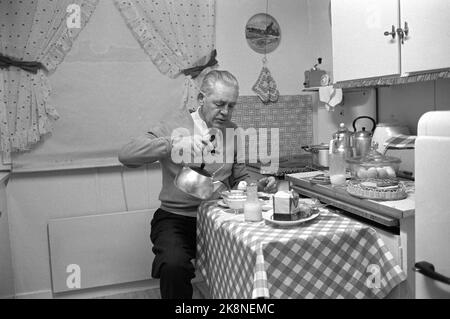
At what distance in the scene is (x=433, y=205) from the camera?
3.65ft

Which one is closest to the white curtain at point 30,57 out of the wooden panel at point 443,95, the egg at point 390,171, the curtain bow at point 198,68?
the curtain bow at point 198,68

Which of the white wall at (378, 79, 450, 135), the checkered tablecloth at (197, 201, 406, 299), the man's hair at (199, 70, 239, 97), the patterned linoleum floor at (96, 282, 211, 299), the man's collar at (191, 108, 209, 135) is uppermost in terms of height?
the man's hair at (199, 70, 239, 97)

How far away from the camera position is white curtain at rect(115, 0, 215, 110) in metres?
2.65

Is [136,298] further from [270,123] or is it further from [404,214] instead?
[404,214]

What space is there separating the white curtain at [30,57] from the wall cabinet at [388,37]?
160 centimetres

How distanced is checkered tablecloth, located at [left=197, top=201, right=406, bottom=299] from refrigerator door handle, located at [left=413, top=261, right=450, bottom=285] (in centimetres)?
22

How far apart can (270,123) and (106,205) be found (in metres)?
1.32

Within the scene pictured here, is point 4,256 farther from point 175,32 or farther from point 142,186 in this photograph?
point 175,32

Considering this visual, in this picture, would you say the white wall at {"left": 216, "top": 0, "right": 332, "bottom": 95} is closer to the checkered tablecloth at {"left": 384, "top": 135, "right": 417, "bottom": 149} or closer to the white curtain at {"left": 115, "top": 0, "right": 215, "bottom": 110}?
the white curtain at {"left": 115, "top": 0, "right": 215, "bottom": 110}

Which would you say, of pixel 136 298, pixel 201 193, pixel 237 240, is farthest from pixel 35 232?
pixel 237 240

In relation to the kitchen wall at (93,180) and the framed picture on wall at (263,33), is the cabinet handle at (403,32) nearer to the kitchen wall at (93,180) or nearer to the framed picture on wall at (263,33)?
the kitchen wall at (93,180)

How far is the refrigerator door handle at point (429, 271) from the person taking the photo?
108 centimetres

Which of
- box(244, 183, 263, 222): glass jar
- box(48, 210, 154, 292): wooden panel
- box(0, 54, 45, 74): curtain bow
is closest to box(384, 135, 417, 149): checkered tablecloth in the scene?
box(244, 183, 263, 222): glass jar

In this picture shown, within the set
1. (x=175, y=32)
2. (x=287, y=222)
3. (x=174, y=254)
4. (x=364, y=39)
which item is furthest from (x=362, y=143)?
(x=175, y=32)
